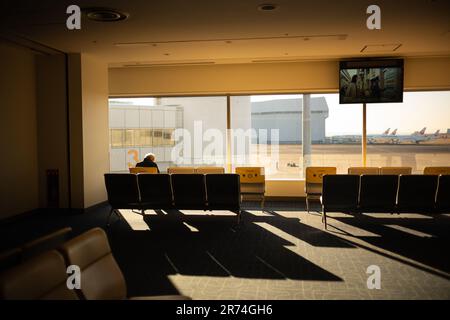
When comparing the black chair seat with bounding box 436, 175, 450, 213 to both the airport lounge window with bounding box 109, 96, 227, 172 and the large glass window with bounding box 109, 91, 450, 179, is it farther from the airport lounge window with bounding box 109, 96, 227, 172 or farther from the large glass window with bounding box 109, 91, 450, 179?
the airport lounge window with bounding box 109, 96, 227, 172

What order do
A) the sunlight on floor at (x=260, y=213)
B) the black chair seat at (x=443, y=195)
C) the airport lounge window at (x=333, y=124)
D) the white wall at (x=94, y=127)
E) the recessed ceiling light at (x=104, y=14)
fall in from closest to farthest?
the recessed ceiling light at (x=104, y=14) < the black chair seat at (x=443, y=195) < the sunlight on floor at (x=260, y=213) < the white wall at (x=94, y=127) < the airport lounge window at (x=333, y=124)

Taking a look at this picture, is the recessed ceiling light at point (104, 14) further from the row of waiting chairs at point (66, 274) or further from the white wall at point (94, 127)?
the row of waiting chairs at point (66, 274)

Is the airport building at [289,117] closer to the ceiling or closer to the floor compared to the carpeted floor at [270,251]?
closer to the ceiling

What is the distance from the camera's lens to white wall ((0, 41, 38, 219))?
6.97 m

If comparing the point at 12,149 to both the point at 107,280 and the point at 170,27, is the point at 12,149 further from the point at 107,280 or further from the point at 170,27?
the point at 107,280

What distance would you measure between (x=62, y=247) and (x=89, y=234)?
0.78 feet

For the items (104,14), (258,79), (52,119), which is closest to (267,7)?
(104,14)

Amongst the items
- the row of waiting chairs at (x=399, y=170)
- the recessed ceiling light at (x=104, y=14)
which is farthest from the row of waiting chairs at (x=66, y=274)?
the row of waiting chairs at (x=399, y=170)

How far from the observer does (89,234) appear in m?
2.22

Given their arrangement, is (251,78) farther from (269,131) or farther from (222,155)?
(222,155)

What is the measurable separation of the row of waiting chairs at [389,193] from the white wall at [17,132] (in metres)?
5.60

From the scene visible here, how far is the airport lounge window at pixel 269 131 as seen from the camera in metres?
9.55

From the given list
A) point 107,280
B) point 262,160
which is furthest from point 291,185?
point 107,280
